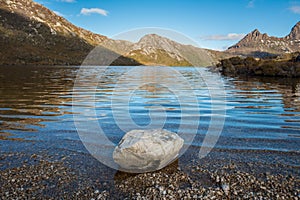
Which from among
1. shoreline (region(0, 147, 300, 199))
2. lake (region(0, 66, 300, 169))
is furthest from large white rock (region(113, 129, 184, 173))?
lake (region(0, 66, 300, 169))

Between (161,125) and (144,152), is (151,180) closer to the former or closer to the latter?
(144,152)

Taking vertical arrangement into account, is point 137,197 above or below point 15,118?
below

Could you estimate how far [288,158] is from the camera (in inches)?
368

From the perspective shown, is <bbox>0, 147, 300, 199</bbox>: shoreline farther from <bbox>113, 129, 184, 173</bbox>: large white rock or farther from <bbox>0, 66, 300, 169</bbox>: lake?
<bbox>0, 66, 300, 169</bbox>: lake

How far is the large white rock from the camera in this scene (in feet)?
26.2

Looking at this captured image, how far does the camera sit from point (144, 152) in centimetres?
793

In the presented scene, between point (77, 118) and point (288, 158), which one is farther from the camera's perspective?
point (77, 118)

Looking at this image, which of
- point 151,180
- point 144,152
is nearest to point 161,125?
point 144,152

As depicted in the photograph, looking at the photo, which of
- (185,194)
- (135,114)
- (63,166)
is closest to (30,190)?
(63,166)

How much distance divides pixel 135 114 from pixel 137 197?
35.0 ft

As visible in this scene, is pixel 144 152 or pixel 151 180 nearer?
pixel 151 180

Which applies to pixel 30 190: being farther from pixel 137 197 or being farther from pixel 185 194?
pixel 185 194

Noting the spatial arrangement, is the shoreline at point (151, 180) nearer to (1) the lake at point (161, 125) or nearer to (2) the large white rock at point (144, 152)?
(2) the large white rock at point (144, 152)

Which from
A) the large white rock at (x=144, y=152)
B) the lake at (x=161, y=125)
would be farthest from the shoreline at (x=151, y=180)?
the lake at (x=161, y=125)
